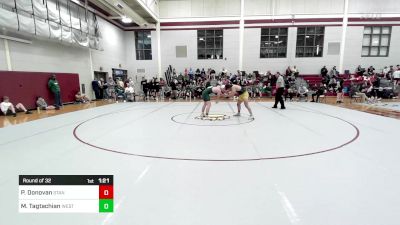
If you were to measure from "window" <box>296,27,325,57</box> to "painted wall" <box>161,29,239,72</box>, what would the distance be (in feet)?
17.0

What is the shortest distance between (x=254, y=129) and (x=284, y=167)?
8.58 ft

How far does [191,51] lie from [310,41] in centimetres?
999

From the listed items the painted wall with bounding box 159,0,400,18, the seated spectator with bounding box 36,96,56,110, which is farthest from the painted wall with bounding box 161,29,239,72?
the seated spectator with bounding box 36,96,56,110

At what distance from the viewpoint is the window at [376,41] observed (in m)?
18.5

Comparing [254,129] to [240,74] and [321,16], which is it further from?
[321,16]

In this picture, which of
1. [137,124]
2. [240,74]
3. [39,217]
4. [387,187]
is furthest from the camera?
[240,74]

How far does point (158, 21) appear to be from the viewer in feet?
63.8

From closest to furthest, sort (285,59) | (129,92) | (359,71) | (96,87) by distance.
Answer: (129,92), (96,87), (359,71), (285,59)

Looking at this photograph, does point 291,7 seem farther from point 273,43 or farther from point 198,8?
point 198,8

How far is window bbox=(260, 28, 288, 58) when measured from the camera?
19.1 meters

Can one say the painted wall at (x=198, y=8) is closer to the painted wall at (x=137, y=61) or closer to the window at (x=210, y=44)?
the window at (x=210, y=44)

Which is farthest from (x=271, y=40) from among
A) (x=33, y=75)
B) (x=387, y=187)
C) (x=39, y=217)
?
(x=39, y=217)
